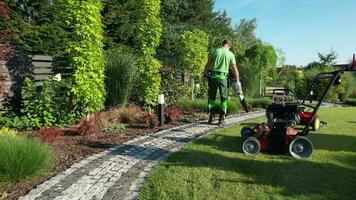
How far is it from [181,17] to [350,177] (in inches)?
1151

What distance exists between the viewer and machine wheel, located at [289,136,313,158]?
555 cm

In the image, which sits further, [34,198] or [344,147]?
[344,147]

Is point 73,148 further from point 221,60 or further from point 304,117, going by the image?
point 304,117

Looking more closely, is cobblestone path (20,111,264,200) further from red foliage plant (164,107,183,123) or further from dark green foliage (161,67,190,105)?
dark green foliage (161,67,190,105)

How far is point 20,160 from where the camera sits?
4.58 metres

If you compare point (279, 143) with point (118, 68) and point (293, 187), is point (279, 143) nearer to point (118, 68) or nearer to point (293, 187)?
point (293, 187)

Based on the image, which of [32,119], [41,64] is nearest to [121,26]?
[41,64]

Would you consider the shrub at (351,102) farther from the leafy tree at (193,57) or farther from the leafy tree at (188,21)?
the leafy tree at (188,21)

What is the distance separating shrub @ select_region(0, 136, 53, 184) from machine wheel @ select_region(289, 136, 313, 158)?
330 cm

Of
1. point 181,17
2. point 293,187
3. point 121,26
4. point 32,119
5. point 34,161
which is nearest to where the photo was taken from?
point 293,187

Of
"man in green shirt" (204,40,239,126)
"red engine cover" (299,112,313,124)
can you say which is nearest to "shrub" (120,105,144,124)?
"man in green shirt" (204,40,239,126)

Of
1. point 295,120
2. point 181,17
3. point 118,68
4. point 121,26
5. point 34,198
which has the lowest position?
point 34,198

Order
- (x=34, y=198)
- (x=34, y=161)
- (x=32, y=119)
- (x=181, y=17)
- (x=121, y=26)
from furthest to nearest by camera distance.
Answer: (x=181, y=17), (x=121, y=26), (x=32, y=119), (x=34, y=161), (x=34, y=198)

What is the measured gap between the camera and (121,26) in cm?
1806
